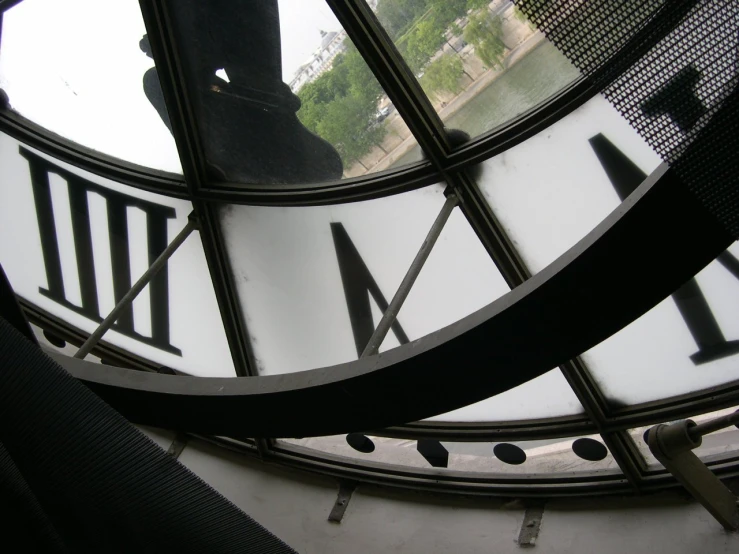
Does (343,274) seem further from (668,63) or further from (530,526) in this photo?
(668,63)

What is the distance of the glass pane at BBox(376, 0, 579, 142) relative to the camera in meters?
5.82

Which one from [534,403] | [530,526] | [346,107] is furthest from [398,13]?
[530,526]

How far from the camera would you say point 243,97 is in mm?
7164

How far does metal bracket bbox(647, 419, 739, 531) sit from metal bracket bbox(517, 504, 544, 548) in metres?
1.78

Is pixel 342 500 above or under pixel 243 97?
under

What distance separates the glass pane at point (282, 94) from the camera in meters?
6.44

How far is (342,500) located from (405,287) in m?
4.09

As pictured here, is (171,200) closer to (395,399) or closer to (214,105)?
(214,105)

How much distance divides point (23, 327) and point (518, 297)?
3.33 m

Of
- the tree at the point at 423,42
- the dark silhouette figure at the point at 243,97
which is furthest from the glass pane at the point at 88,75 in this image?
the tree at the point at 423,42

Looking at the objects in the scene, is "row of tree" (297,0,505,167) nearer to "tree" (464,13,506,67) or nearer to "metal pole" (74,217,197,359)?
"tree" (464,13,506,67)

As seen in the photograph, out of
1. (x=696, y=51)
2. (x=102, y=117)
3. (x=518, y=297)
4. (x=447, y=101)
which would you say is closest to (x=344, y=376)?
(x=518, y=297)

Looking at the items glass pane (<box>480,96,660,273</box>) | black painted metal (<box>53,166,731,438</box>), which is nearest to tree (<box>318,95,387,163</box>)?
glass pane (<box>480,96,660,273</box>)

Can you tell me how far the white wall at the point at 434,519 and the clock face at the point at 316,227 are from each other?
42.0 inches
